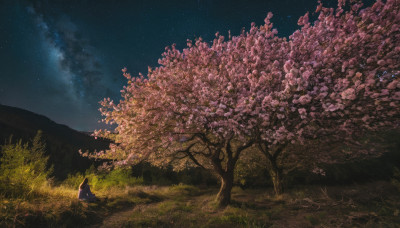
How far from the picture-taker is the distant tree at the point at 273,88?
6.02 m

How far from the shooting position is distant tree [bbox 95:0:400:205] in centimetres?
602

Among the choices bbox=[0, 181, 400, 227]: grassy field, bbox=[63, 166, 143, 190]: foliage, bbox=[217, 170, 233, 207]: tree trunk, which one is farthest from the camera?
bbox=[63, 166, 143, 190]: foliage

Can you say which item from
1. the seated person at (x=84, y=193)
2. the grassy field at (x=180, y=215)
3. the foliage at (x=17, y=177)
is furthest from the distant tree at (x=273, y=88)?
the foliage at (x=17, y=177)

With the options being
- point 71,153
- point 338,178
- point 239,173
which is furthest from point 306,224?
point 71,153

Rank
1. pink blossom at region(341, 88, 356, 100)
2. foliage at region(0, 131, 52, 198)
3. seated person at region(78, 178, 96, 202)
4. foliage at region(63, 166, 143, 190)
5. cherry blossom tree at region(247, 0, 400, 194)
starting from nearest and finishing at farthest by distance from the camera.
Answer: pink blossom at region(341, 88, 356, 100), cherry blossom tree at region(247, 0, 400, 194), foliage at region(0, 131, 52, 198), seated person at region(78, 178, 96, 202), foliage at region(63, 166, 143, 190)

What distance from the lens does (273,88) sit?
24.3 ft

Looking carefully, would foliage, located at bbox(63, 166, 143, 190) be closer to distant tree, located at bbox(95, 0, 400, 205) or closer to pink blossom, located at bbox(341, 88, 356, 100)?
distant tree, located at bbox(95, 0, 400, 205)

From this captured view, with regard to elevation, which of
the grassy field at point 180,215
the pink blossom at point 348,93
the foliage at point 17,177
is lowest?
the grassy field at point 180,215

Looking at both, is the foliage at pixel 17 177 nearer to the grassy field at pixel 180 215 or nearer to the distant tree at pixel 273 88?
the grassy field at pixel 180 215

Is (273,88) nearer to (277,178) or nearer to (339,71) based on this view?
(339,71)

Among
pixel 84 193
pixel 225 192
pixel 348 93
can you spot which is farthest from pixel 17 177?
pixel 348 93

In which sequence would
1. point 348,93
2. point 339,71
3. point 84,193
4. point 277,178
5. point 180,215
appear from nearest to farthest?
point 348,93 < point 339,71 < point 180,215 < point 84,193 < point 277,178

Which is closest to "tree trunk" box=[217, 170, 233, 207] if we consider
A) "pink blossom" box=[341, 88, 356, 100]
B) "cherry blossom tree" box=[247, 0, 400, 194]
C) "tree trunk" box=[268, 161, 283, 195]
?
"tree trunk" box=[268, 161, 283, 195]

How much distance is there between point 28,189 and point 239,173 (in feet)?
49.3
